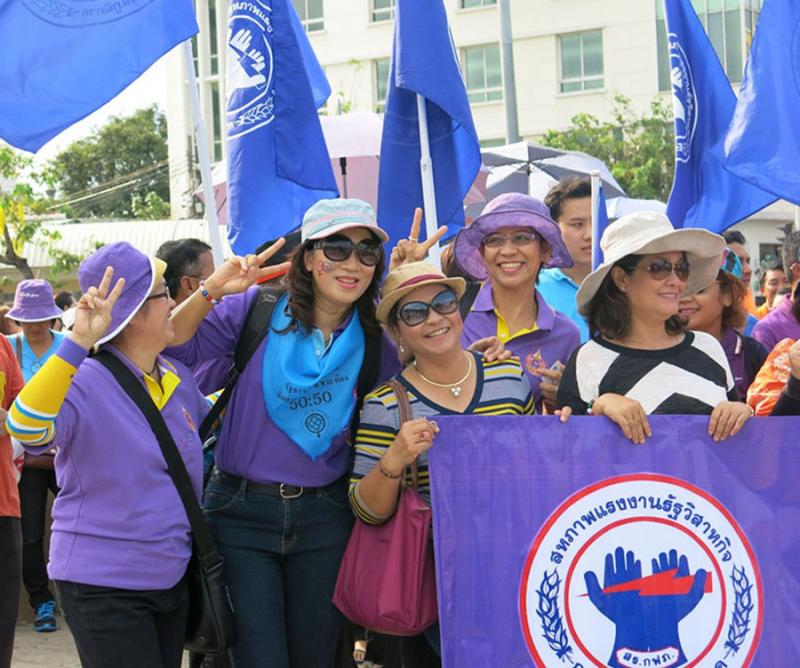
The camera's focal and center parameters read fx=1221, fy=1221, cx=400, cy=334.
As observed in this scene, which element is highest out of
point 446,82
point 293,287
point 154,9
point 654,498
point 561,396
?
point 154,9

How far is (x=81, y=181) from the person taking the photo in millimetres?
60344

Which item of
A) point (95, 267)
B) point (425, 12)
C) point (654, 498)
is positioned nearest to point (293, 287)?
point (95, 267)

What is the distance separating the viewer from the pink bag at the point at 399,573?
3.81 m

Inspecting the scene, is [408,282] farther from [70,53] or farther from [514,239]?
[70,53]

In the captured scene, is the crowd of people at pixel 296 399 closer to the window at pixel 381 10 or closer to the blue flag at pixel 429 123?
the blue flag at pixel 429 123

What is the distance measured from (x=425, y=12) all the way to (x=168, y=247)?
5.80 ft

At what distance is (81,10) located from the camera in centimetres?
507

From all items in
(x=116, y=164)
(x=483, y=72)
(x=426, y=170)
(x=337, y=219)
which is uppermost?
(x=483, y=72)

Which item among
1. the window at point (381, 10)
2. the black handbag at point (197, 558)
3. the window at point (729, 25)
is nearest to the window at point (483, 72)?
the window at point (381, 10)

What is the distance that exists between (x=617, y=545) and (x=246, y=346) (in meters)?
1.40

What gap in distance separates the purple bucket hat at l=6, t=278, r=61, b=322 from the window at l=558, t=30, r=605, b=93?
32.5m

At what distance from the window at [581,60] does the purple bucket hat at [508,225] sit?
35166 mm

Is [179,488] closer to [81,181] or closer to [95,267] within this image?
[95,267]

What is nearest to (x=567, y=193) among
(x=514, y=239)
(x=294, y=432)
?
(x=514, y=239)
